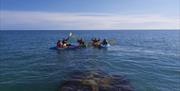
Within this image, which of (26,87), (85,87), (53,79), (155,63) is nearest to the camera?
(85,87)

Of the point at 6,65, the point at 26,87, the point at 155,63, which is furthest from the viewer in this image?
the point at 155,63

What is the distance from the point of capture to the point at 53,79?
55.6 feet

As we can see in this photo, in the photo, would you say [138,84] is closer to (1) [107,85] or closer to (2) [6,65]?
(1) [107,85]

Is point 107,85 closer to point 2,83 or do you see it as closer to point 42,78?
point 42,78

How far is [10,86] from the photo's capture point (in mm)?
15477

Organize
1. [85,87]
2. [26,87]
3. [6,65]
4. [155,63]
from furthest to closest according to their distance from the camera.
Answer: [155,63] → [6,65] → [26,87] → [85,87]

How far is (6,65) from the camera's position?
22.9m

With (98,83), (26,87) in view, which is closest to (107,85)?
(98,83)

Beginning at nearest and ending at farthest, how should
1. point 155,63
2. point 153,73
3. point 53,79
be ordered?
point 53,79, point 153,73, point 155,63

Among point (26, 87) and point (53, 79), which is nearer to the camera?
point (26, 87)

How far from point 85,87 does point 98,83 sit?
1125mm

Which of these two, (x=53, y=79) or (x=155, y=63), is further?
(x=155, y=63)

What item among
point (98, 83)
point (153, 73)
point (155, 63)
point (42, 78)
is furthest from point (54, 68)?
point (155, 63)

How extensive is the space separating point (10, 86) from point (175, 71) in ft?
49.1
